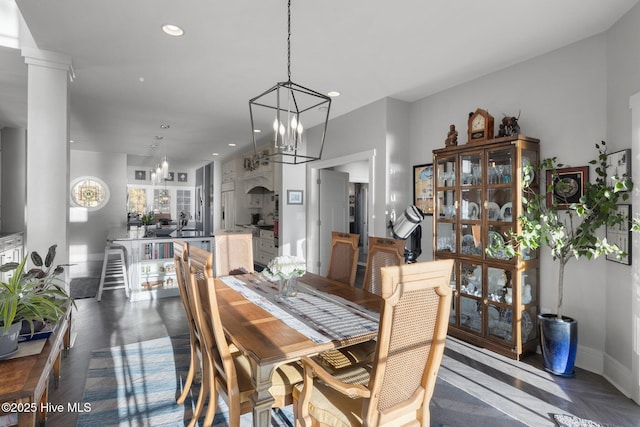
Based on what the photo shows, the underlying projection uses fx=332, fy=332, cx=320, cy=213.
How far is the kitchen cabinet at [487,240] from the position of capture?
9.78ft

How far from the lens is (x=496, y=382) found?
259cm

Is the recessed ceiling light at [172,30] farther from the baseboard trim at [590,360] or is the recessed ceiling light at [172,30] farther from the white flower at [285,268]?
the baseboard trim at [590,360]

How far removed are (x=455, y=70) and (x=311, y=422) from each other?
11.2ft

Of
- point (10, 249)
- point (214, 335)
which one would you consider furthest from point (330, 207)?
point (10, 249)

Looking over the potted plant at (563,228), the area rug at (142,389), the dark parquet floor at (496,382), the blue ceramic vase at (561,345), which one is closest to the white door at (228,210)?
the dark parquet floor at (496,382)

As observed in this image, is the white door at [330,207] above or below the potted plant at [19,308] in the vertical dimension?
above

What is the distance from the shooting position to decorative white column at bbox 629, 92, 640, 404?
232 cm

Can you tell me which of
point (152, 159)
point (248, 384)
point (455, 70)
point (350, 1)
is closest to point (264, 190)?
point (152, 159)

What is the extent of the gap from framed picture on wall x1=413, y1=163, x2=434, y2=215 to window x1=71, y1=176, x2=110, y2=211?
311 inches

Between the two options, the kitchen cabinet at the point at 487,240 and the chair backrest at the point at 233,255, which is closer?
the kitchen cabinet at the point at 487,240

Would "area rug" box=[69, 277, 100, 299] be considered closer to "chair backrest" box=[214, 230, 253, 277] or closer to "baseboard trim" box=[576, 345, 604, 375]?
"chair backrest" box=[214, 230, 253, 277]

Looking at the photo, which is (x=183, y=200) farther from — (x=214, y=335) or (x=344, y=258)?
(x=214, y=335)

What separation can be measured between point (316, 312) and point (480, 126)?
8.41 feet

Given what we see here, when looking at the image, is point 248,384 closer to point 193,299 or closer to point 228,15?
point 193,299
